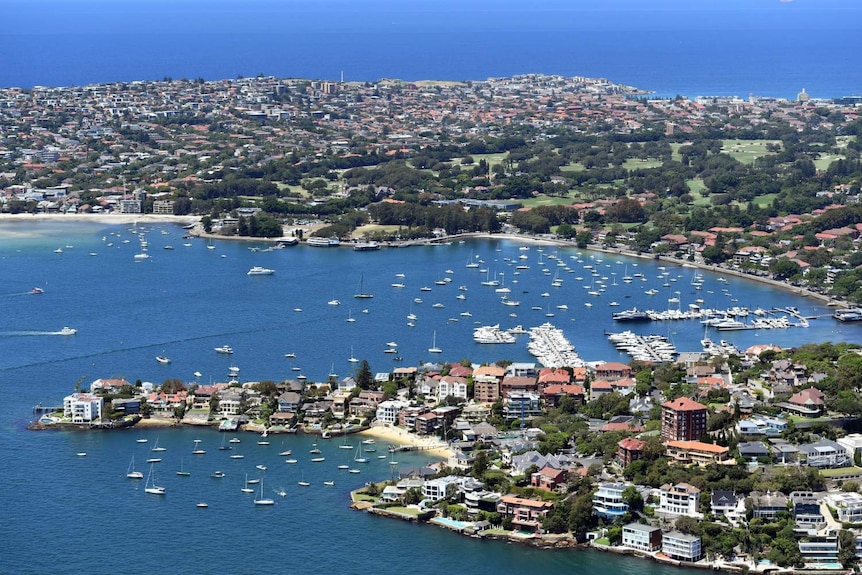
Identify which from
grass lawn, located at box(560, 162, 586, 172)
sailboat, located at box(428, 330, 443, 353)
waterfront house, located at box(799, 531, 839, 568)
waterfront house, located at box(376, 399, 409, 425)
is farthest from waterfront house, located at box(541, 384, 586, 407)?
grass lawn, located at box(560, 162, 586, 172)

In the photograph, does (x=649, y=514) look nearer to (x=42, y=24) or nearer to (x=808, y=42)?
(x=808, y=42)

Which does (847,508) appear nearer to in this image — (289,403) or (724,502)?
(724,502)

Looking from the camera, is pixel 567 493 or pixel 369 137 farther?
pixel 369 137

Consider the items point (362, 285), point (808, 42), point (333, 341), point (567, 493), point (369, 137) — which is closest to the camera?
point (567, 493)

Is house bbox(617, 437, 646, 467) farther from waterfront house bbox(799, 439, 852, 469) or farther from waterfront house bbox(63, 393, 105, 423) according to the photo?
waterfront house bbox(63, 393, 105, 423)

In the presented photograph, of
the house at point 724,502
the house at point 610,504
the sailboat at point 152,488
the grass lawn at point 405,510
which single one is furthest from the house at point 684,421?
the sailboat at point 152,488

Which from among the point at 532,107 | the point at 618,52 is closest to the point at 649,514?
the point at 532,107
